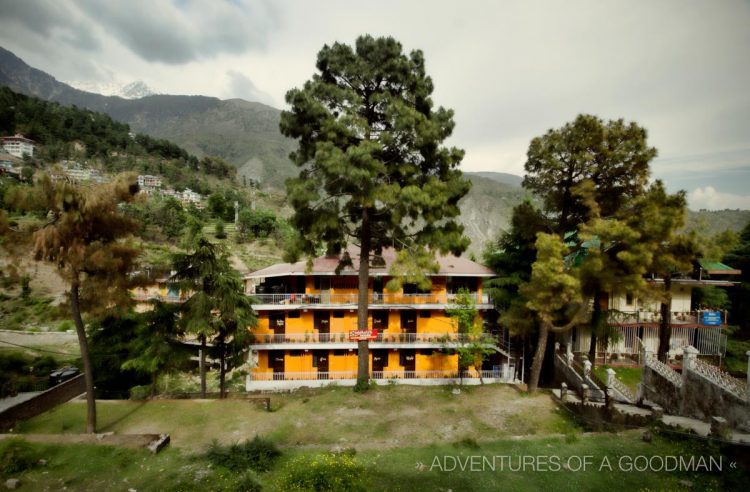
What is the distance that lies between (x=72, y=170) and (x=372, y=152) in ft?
334

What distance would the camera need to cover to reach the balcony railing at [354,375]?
22219 mm

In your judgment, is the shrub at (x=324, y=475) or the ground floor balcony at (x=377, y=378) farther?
the ground floor balcony at (x=377, y=378)

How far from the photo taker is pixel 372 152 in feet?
53.2

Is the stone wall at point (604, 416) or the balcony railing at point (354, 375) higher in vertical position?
the stone wall at point (604, 416)

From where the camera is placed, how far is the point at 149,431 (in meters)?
13.9

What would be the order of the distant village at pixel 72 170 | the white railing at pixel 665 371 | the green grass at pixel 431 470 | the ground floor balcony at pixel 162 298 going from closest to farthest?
the green grass at pixel 431 470
the white railing at pixel 665 371
the ground floor balcony at pixel 162 298
the distant village at pixel 72 170

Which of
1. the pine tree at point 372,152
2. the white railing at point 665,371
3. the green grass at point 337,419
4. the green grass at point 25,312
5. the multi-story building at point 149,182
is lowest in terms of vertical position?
the green grass at point 25,312

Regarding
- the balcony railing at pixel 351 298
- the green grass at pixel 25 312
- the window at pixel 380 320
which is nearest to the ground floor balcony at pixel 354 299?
the balcony railing at pixel 351 298

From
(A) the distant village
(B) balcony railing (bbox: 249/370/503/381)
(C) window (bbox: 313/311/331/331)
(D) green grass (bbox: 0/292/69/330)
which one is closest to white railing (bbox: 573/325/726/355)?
(B) balcony railing (bbox: 249/370/503/381)

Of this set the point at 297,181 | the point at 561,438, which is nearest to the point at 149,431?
the point at 297,181

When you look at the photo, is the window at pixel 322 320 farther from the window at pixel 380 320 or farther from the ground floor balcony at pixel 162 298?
the ground floor balcony at pixel 162 298

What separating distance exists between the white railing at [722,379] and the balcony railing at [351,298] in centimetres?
1021

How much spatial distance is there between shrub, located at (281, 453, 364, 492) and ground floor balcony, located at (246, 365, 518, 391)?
11102 millimetres

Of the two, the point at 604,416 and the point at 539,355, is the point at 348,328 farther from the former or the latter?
the point at 604,416
